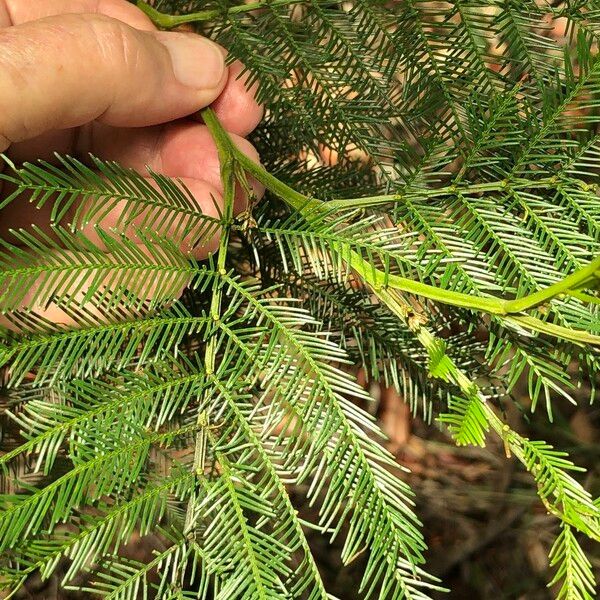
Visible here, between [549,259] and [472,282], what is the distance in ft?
0.24

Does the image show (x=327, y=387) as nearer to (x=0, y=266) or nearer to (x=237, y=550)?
(x=237, y=550)

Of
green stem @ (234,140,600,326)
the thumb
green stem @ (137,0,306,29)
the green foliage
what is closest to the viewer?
green stem @ (234,140,600,326)

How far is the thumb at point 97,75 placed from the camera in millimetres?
570

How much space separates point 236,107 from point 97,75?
175 millimetres

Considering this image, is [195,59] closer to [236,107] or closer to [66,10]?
[236,107]

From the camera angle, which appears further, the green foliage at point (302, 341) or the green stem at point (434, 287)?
the green foliage at point (302, 341)

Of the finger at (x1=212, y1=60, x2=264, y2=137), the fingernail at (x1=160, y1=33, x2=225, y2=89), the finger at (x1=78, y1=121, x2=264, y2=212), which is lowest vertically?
the finger at (x1=78, y1=121, x2=264, y2=212)

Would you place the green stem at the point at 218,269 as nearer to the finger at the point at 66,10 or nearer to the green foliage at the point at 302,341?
the green foliage at the point at 302,341

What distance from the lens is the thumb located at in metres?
0.57

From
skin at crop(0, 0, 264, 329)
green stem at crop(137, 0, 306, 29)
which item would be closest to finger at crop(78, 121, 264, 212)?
skin at crop(0, 0, 264, 329)

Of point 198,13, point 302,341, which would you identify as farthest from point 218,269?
point 198,13

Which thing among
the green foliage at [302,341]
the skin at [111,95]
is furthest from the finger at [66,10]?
the green foliage at [302,341]

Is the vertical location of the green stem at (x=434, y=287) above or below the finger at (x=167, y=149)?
above

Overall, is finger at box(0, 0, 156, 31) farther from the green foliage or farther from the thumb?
the green foliage
